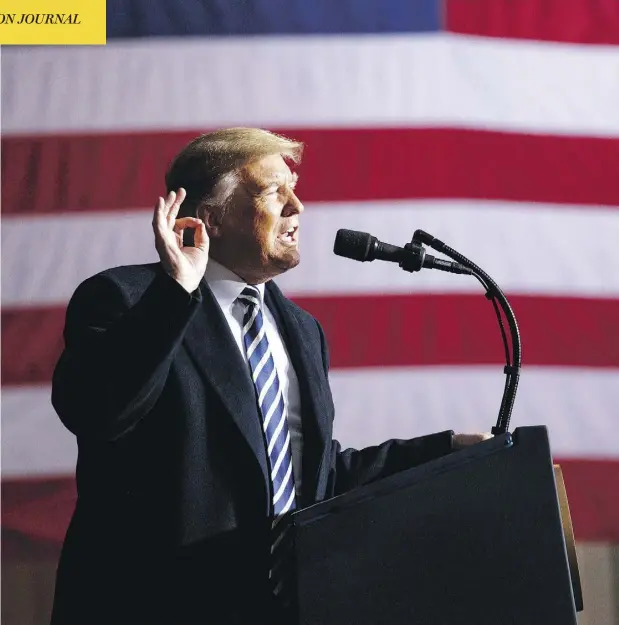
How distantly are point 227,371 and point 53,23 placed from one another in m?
1.21

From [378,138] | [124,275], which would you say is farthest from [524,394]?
[124,275]

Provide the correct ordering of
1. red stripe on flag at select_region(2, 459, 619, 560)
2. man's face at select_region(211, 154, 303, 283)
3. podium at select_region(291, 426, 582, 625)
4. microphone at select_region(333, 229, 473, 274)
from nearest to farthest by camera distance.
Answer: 1. podium at select_region(291, 426, 582, 625)
2. microphone at select_region(333, 229, 473, 274)
3. man's face at select_region(211, 154, 303, 283)
4. red stripe on flag at select_region(2, 459, 619, 560)

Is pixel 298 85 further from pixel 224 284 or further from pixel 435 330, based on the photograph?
pixel 224 284

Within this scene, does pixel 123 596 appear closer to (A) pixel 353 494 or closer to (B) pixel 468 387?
(A) pixel 353 494

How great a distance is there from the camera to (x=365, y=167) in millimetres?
1986

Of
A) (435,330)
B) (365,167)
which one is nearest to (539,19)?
(365,167)

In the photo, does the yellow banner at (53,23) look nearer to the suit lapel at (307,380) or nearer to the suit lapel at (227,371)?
the suit lapel at (307,380)

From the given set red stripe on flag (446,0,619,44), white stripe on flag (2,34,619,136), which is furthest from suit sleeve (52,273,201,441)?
red stripe on flag (446,0,619,44)

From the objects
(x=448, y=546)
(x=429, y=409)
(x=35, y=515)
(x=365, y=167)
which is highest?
(x=365, y=167)

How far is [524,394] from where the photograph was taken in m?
1.93

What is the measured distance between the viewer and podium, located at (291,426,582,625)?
2.69 ft

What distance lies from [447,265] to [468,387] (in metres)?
0.87

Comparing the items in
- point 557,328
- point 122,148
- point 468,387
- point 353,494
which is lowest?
point 353,494

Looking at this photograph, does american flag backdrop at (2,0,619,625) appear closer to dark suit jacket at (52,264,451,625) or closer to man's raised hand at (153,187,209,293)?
dark suit jacket at (52,264,451,625)
